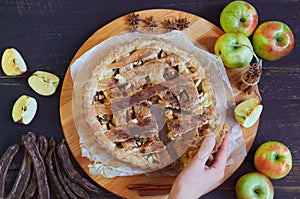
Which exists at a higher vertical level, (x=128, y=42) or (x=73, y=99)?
(x=128, y=42)

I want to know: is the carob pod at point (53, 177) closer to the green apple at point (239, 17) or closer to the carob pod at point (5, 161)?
the carob pod at point (5, 161)

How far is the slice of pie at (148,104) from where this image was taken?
207 cm

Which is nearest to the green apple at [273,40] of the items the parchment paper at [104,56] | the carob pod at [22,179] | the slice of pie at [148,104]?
the parchment paper at [104,56]

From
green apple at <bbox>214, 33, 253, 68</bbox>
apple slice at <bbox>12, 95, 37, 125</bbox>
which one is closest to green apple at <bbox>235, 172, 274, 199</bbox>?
green apple at <bbox>214, 33, 253, 68</bbox>

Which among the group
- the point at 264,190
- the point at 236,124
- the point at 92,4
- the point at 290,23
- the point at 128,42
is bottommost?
the point at 264,190

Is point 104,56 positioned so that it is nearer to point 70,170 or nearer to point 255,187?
point 70,170

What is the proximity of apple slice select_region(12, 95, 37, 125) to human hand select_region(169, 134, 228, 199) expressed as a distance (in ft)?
2.55

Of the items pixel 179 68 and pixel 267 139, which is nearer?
pixel 179 68

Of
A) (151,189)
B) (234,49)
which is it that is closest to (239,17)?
(234,49)

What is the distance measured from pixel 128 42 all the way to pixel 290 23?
83 centimetres

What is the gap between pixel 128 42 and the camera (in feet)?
7.02

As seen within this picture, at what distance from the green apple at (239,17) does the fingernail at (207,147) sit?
0.57 meters

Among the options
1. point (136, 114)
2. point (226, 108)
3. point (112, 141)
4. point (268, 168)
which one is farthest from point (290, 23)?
point (112, 141)

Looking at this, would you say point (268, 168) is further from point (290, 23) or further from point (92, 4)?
point (92, 4)
